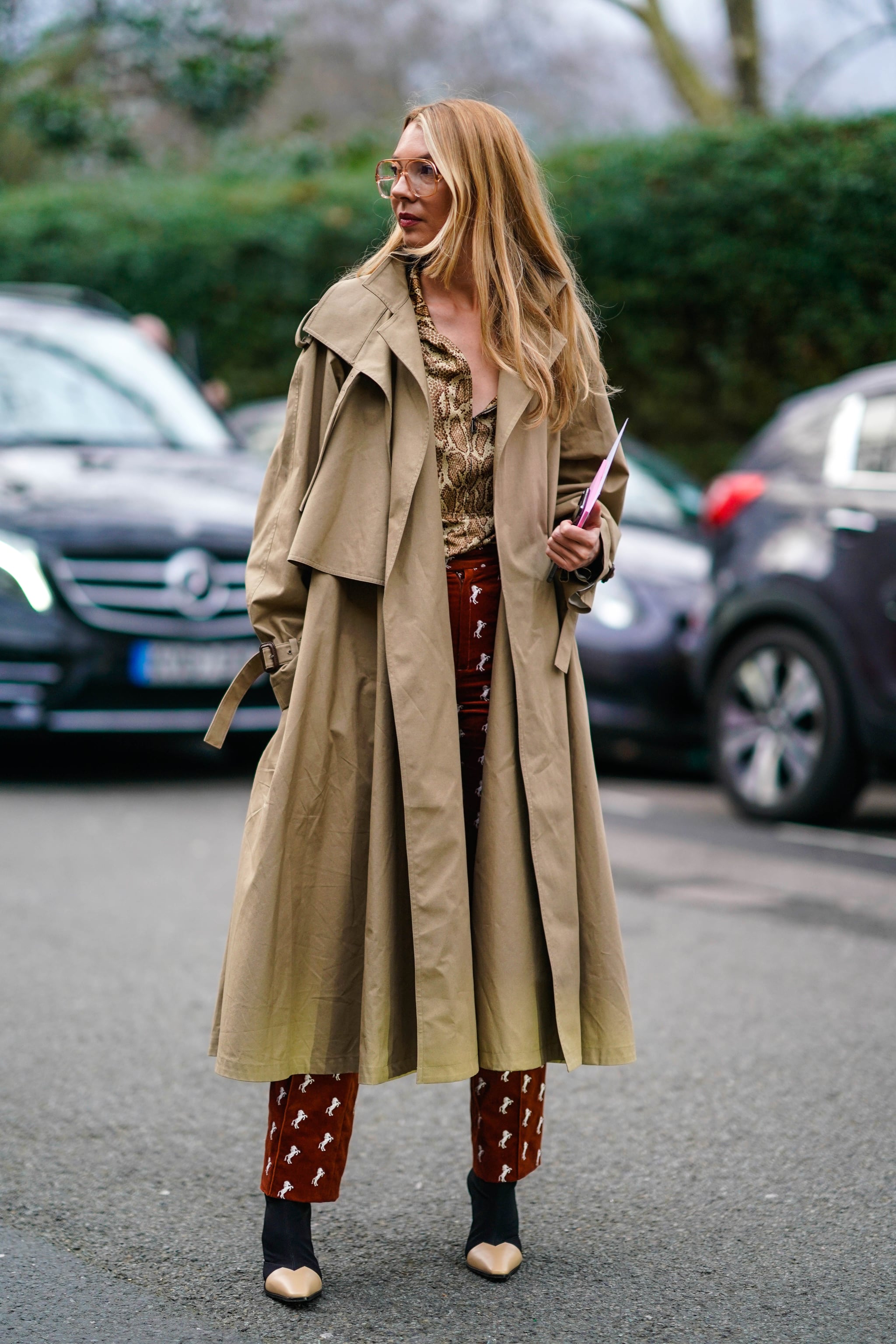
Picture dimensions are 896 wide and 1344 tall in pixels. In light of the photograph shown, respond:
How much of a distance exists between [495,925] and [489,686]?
1.33ft

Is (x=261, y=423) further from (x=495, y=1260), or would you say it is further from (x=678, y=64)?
(x=678, y=64)

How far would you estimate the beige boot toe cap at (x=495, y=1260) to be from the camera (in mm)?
3002

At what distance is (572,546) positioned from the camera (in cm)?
288

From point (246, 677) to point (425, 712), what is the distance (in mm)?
375

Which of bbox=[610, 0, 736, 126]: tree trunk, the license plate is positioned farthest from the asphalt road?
bbox=[610, 0, 736, 126]: tree trunk

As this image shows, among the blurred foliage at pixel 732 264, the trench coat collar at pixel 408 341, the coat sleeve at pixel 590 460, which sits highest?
the blurred foliage at pixel 732 264

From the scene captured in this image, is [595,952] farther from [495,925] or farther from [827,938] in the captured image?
[827,938]

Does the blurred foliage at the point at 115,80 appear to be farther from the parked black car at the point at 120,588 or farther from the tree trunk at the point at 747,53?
the parked black car at the point at 120,588

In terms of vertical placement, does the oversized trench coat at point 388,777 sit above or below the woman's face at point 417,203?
below

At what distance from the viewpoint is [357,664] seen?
2924mm

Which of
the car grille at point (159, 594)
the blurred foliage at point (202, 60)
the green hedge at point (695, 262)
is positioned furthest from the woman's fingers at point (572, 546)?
the blurred foliage at point (202, 60)

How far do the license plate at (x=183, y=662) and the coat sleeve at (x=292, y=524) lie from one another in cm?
424

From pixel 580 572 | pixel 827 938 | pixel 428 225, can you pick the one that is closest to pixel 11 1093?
pixel 580 572

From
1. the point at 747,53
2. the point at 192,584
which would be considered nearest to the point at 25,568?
the point at 192,584
